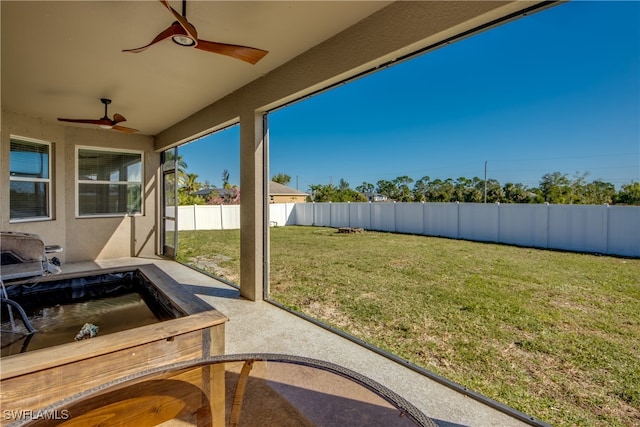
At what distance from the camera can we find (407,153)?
21094 millimetres

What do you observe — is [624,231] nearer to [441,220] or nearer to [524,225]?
[524,225]

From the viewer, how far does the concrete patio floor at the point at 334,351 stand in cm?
194

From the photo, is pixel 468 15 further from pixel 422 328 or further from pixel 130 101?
pixel 130 101

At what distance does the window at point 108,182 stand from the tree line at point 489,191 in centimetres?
1139

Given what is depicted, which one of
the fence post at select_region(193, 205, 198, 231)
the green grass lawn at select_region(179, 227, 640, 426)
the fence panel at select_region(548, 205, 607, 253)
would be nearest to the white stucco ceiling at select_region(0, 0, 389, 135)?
the green grass lawn at select_region(179, 227, 640, 426)

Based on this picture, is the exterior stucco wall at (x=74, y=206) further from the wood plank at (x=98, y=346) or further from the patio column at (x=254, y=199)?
the wood plank at (x=98, y=346)

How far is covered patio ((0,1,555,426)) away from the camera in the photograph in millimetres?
2314

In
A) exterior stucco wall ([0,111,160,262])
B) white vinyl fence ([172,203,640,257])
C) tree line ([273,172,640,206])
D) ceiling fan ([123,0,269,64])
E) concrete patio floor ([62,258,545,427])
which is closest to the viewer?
concrete patio floor ([62,258,545,427])

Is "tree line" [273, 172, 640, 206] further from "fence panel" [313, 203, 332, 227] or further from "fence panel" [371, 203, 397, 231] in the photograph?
"fence panel" [313, 203, 332, 227]

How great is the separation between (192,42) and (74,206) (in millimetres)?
5756

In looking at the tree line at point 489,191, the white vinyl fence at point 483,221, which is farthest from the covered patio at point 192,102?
the tree line at point 489,191

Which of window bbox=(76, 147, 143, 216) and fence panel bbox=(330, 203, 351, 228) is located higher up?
window bbox=(76, 147, 143, 216)

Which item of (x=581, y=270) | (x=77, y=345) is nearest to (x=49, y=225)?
(x=77, y=345)

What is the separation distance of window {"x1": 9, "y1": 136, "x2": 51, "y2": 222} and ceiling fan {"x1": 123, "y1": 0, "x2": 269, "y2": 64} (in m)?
4.69
